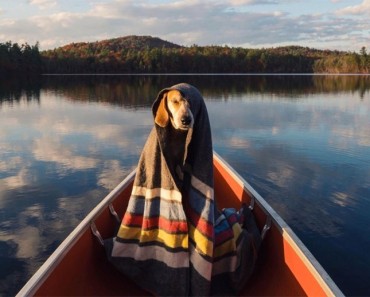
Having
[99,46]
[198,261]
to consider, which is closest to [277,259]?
[198,261]

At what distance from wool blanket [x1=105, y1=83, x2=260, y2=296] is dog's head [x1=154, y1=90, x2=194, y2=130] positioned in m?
0.06

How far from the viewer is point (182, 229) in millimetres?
3137

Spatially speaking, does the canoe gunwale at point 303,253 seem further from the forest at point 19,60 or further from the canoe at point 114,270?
the forest at point 19,60

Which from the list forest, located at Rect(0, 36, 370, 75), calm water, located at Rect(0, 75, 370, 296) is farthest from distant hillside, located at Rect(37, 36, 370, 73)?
calm water, located at Rect(0, 75, 370, 296)

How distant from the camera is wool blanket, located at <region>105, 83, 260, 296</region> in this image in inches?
122

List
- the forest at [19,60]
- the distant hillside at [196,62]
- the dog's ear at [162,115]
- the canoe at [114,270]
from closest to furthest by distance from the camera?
the canoe at [114,270]
the dog's ear at [162,115]
the forest at [19,60]
the distant hillside at [196,62]

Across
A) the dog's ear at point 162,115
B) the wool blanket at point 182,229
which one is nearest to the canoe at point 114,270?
the wool blanket at point 182,229

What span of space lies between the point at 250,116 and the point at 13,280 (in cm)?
1527

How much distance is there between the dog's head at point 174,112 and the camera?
9.27 ft

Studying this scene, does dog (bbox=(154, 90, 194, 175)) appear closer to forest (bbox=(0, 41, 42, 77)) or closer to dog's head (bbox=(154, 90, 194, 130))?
dog's head (bbox=(154, 90, 194, 130))

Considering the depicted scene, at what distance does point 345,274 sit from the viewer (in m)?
4.87

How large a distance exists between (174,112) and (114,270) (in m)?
1.61

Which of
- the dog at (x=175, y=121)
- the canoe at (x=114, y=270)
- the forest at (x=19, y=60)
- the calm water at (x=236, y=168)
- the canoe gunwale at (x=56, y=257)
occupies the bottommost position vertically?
the calm water at (x=236, y=168)

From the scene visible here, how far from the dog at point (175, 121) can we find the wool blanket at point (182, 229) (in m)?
0.04
